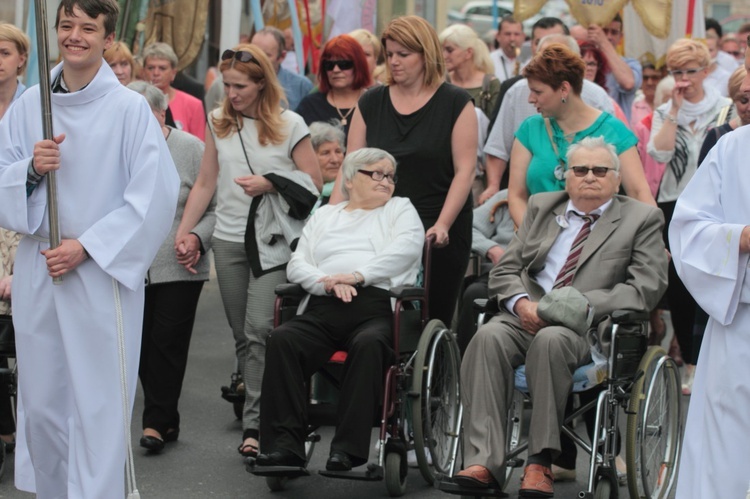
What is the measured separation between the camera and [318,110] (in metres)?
8.52

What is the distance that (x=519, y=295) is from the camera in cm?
616

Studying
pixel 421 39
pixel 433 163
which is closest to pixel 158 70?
pixel 421 39

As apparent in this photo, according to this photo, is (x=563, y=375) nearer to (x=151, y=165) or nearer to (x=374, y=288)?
(x=374, y=288)

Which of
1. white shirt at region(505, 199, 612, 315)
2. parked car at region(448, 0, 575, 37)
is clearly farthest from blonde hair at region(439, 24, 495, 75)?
parked car at region(448, 0, 575, 37)

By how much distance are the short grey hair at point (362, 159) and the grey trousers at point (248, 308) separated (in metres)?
0.68

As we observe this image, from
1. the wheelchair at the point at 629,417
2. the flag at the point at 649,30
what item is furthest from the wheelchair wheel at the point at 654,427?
the flag at the point at 649,30

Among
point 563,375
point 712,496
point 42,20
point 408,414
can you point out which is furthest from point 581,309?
point 42,20

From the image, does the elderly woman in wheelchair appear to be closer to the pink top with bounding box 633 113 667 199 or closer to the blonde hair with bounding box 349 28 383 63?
the blonde hair with bounding box 349 28 383 63

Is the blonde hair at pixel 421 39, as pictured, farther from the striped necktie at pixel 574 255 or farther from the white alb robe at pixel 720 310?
the white alb robe at pixel 720 310

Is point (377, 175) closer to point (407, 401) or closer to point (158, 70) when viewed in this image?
point (407, 401)

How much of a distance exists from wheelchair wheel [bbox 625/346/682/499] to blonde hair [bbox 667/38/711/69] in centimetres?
279

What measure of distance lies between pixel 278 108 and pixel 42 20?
2422mm

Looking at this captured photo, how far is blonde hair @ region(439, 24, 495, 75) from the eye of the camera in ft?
29.9

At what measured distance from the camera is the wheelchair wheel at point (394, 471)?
613 centimetres
